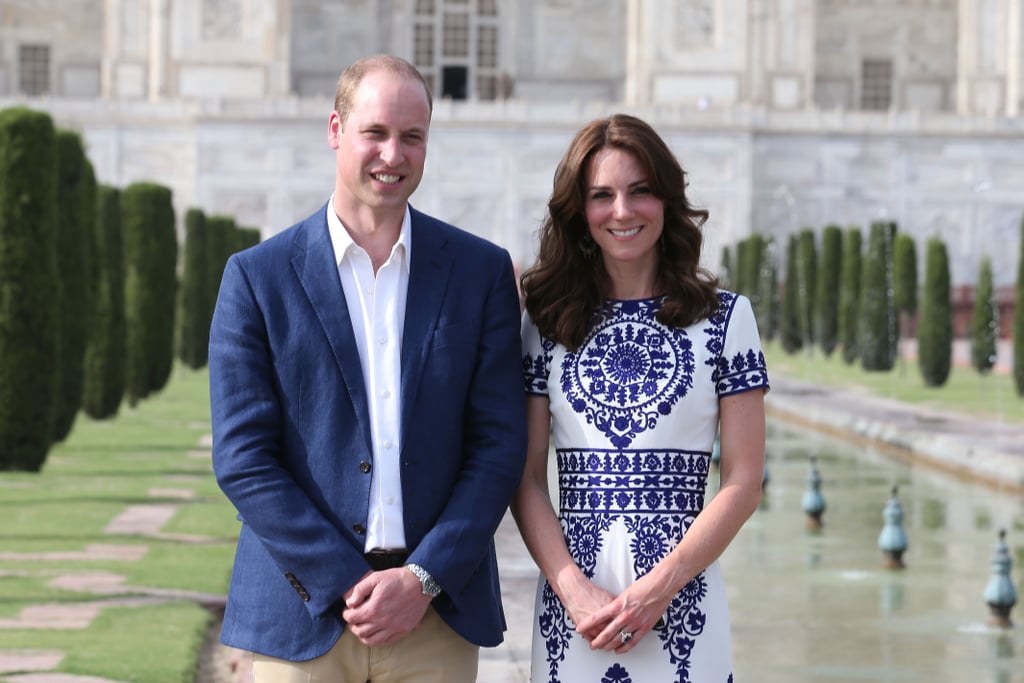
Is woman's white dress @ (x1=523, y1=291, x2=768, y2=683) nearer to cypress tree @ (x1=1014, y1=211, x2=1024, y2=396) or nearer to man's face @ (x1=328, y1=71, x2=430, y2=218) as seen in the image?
man's face @ (x1=328, y1=71, x2=430, y2=218)

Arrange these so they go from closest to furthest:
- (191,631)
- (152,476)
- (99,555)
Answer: (191,631), (99,555), (152,476)

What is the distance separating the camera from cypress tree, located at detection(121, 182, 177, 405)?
17.7 m

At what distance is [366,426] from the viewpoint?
10.3ft

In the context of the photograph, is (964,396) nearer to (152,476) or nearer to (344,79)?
(152,476)

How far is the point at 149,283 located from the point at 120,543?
9.84m

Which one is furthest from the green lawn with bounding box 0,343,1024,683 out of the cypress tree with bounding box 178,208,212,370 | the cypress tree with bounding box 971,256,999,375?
the cypress tree with bounding box 178,208,212,370

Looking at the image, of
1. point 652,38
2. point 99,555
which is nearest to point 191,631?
point 99,555

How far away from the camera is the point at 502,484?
3.15 metres

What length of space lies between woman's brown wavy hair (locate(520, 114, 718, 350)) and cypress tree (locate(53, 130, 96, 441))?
387 inches

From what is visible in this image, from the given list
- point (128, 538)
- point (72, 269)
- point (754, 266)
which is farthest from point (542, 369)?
point (754, 266)

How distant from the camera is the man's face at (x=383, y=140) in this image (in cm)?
314

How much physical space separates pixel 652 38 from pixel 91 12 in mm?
15945

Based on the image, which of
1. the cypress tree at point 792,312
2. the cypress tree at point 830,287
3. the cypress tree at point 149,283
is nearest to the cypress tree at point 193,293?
the cypress tree at point 149,283

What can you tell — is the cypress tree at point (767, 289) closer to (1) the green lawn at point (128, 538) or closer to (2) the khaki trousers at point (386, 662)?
(1) the green lawn at point (128, 538)
